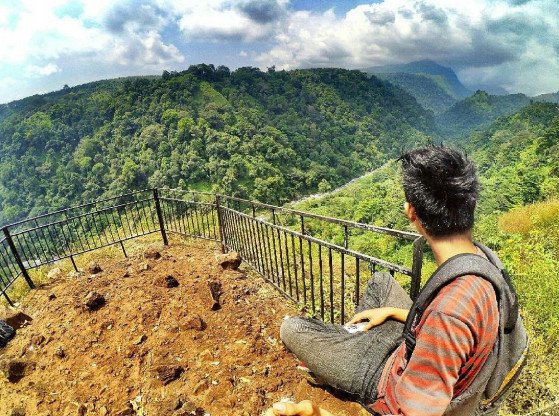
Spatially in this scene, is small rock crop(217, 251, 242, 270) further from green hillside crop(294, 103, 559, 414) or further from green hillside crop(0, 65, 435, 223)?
green hillside crop(0, 65, 435, 223)

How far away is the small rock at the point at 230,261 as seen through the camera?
5.33 meters

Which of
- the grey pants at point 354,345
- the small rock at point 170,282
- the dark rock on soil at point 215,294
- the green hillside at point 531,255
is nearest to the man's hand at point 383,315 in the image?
the grey pants at point 354,345

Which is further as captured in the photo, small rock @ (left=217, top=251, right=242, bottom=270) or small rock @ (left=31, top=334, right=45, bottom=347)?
small rock @ (left=217, top=251, right=242, bottom=270)

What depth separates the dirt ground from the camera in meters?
2.87

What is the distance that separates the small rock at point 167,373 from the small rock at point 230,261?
2.28m

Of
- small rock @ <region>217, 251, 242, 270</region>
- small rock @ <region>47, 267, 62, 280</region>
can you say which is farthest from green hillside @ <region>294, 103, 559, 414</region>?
small rock @ <region>47, 267, 62, 280</region>

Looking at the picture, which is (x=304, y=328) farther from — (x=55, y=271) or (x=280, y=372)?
(x=55, y=271)

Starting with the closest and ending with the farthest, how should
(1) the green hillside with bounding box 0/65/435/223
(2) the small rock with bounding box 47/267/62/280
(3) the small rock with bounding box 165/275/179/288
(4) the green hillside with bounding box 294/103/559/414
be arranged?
(4) the green hillside with bounding box 294/103/559/414 < (3) the small rock with bounding box 165/275/179/288 < (2) the small rock with bounding box 47/267/62/280 < (1) the green hillside with bounding box 0/65/435/223

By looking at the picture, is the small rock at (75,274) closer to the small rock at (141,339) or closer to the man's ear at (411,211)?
the small rock at (141,339)

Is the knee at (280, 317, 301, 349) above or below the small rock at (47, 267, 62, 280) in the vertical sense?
above

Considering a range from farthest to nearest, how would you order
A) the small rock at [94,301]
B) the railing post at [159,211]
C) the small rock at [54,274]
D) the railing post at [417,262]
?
1. the railing post at [159,211]
2. the small rock at [54,274]
3. the small rock at [94,301]
4. the railing post at [417,262]

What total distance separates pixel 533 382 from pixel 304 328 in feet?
6.88

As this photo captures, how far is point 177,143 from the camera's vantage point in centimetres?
6159

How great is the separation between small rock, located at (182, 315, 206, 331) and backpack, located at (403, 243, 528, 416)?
290 centimetres
